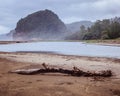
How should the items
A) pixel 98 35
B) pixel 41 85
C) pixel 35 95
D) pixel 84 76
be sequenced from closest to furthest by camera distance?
pixel 35 95
pixel 41 85
pixel 84 76
pixel 98 35

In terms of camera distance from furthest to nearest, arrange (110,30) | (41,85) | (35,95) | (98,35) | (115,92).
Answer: (98,35) < (110,30) < (41,85) < (115,92) < (35,95)

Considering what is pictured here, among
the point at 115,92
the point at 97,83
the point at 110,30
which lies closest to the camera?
the point at 115,92

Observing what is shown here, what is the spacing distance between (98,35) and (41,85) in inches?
4892

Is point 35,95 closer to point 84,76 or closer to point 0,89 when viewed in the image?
point 0,89

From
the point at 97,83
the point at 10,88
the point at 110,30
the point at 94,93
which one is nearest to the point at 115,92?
the point at 94,93

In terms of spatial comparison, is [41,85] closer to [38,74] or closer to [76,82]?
[76,82]

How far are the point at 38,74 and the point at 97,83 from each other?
379 centimetres

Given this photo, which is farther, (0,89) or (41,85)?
(41,85)

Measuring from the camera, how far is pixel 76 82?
12656 millimetres

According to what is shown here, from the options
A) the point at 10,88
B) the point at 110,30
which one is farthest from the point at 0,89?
the point at 110,30

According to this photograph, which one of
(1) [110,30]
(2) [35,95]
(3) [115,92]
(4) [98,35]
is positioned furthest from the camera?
(4) [98,35]

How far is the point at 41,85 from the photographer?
1164 cm

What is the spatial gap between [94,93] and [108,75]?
15.4 feet

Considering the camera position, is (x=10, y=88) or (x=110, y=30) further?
(x=110, y=30)
